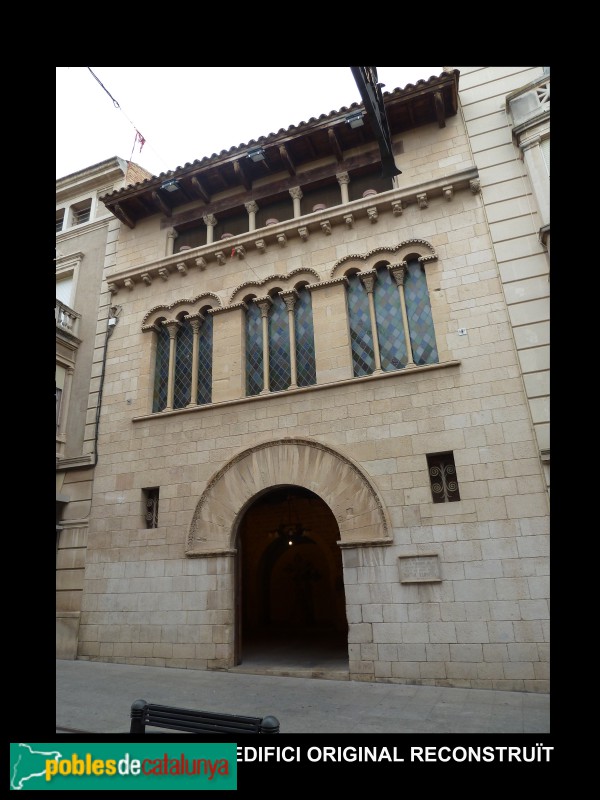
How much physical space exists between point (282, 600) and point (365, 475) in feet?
26.2

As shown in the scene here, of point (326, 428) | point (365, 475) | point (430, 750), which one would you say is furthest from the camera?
point (326, 428)

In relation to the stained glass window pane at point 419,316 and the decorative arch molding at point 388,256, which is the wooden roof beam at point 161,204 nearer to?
the decorative arch molding at point 388,256

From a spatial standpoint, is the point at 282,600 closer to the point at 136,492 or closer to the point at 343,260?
the point at 136,492

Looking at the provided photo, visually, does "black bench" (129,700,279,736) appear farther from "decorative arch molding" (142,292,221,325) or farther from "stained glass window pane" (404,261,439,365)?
"decorative arch molding" (142,292,221,325)

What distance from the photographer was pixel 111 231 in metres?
13.3

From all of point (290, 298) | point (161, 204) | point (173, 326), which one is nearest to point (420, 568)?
point (290, 298)

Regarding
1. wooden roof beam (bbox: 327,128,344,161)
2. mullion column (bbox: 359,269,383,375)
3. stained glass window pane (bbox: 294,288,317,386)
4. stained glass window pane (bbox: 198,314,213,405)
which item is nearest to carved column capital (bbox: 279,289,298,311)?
stained glass window pane (bbox: 294,288,317,386)

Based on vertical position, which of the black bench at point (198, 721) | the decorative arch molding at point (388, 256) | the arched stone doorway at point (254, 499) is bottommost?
the black bench at point (198, 721)

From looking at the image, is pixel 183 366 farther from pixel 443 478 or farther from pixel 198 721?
pixel 198 721

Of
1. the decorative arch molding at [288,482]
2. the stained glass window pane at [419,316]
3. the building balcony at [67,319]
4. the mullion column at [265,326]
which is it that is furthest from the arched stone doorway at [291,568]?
the building balcony at [67,319]

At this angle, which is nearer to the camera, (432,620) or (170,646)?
(432,620)

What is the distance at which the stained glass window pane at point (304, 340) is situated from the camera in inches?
392

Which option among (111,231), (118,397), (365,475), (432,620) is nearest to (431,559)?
(432,620)

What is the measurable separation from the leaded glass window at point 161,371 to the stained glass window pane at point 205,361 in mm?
1003
